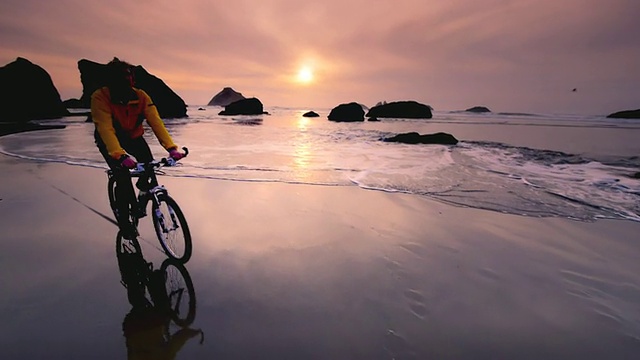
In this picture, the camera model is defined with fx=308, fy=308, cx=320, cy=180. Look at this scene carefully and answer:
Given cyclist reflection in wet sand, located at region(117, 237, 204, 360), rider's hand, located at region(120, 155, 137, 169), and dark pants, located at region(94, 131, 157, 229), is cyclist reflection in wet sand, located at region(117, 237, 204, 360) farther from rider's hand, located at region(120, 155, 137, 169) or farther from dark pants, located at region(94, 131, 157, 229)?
rider's hand, located at region(120, 155, 137, 169)

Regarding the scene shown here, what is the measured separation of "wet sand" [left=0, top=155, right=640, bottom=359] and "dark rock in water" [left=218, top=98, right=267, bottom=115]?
7030 cm

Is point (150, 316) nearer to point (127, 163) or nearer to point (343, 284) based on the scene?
point (127, 163)

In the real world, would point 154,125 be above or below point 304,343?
above

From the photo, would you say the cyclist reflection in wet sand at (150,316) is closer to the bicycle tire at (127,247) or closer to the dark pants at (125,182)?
the bicycle tire at (127,247)

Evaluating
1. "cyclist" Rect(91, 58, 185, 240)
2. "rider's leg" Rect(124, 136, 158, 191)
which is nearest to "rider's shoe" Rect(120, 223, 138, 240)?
"cyclist" Rect(91, 58, 185, 240)

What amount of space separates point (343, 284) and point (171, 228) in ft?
7.84

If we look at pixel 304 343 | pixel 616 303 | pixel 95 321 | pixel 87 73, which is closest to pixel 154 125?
pixel 95 321

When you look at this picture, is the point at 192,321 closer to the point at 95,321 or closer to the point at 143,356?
the point at 143,356

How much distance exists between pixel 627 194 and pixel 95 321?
1127 cm

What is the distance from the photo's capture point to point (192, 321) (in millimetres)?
2852

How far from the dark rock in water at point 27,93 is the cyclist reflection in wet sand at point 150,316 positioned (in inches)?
2291

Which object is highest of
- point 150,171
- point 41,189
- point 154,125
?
point 154,125

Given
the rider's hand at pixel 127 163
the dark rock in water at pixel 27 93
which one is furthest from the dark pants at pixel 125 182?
the dark rock in water at pixel 27 93

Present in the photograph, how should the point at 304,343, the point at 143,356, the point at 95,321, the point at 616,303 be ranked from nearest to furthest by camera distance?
1. the point at 143,356
2. the point at 304,343
3. the point at 95,321
4. the point at 616,303
